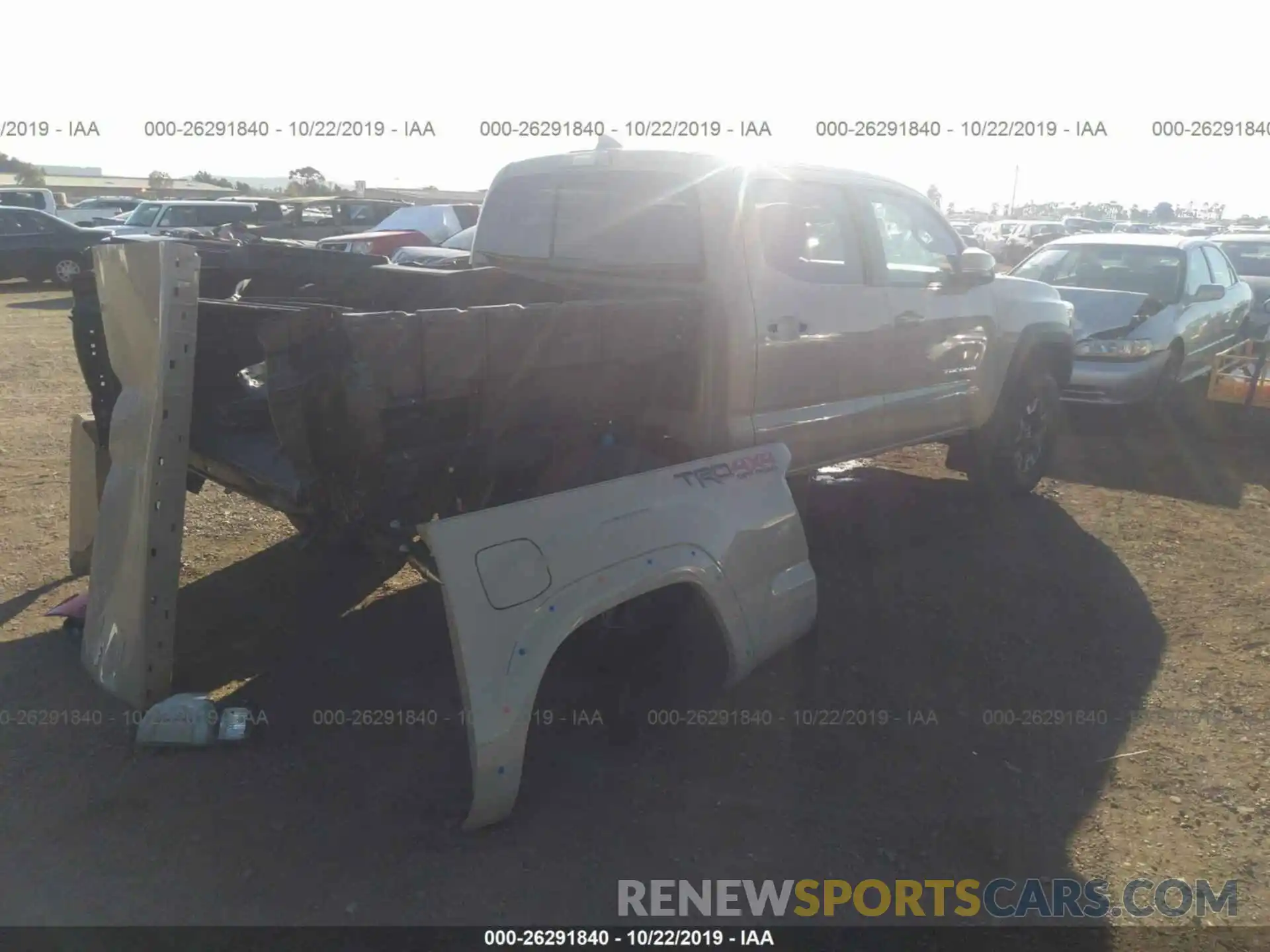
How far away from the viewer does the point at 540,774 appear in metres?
3.46

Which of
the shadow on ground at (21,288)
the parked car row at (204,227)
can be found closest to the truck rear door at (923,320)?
the parked car row at (204,227)

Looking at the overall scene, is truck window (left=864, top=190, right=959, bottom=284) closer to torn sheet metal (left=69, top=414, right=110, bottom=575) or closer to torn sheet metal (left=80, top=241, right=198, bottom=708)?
torn sheet metal (left=80, top=241, right=198, bottom=708)

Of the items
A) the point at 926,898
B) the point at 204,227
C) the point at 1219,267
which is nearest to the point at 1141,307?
the point at 1219,267

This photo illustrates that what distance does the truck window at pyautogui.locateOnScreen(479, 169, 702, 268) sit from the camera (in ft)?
14.8

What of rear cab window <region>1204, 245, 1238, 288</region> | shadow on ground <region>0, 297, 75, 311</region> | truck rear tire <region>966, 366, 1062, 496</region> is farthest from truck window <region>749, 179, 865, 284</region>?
shadow on ground <region>0, 297, 75, 311</region>

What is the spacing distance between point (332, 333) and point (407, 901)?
1644 millimetres

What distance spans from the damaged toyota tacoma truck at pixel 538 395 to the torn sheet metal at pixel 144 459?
0.5 inches

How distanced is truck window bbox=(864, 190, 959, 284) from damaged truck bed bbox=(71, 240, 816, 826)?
1.60 m

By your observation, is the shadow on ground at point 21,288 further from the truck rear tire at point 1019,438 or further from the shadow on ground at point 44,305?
the truck rear tire at point 1019,438

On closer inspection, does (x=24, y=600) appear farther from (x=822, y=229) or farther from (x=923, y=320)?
(x=923, y=320)

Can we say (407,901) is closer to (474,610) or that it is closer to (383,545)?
(474,610)

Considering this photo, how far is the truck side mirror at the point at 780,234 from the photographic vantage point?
4.55m

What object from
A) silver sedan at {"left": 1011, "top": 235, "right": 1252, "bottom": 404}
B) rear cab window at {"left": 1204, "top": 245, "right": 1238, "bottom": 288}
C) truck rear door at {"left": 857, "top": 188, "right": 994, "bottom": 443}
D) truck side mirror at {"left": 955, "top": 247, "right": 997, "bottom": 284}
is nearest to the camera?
truck rear door at {"left": 857, "top": 188, "right": 994, "bottom": 443}

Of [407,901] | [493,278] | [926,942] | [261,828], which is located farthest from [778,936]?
[493,278]
